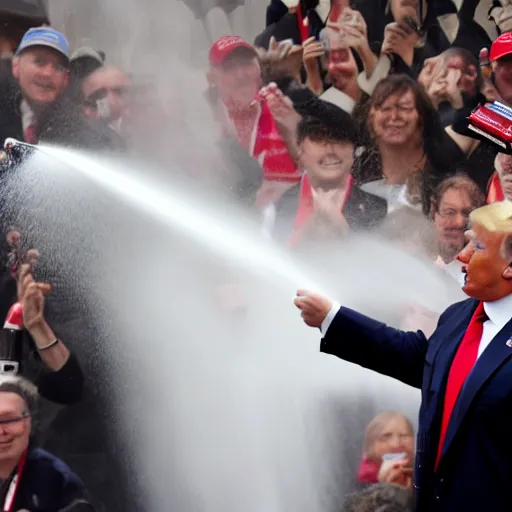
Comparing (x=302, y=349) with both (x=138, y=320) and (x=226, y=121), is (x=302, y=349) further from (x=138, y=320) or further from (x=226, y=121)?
(x=226, y=121)

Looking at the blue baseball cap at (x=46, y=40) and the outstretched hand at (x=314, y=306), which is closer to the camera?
the outstretched hand at (x=314, y=306)

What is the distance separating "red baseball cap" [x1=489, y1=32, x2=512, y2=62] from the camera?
4.50 m

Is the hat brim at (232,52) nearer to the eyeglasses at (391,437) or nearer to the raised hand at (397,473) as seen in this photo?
the eyeglasses at (391,437)

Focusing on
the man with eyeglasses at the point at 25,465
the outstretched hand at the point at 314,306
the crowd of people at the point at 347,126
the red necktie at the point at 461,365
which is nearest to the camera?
the red necktie at the point at 461,365

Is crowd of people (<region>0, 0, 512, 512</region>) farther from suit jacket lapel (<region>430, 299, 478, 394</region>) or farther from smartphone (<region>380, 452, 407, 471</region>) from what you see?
suit jacket lapel (<region>430, 299, 478, 394</region>)

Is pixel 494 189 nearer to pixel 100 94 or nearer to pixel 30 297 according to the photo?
pixel 100 94

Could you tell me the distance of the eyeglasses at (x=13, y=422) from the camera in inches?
173

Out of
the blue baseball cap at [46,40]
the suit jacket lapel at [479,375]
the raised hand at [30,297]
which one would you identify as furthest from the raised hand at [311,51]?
the suit jacket lapel at [479,375]

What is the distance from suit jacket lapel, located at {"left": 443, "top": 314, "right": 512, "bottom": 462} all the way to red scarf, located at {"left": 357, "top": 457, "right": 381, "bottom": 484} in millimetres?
1825

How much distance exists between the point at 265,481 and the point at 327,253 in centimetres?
121

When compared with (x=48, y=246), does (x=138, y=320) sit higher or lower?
lower

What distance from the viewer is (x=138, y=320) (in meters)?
4.52

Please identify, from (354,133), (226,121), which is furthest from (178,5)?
(354,133)

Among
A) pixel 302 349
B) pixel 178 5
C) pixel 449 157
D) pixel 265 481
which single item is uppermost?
pixel 178 5
